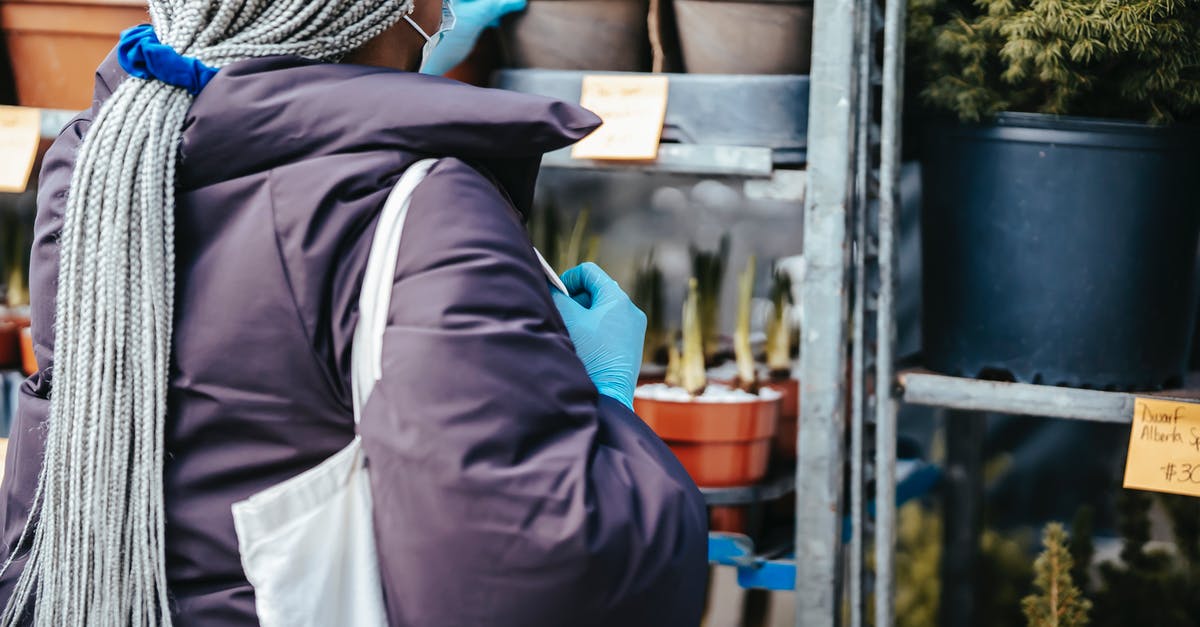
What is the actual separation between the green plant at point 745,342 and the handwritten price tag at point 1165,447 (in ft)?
1.60

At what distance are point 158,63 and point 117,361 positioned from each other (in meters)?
0.19

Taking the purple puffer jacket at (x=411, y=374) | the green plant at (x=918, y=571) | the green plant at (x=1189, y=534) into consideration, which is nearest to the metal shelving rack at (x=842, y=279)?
the green plant at (x=918, y=571)

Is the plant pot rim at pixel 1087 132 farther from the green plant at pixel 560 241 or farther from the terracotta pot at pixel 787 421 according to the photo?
the green plant at pixel 560 241

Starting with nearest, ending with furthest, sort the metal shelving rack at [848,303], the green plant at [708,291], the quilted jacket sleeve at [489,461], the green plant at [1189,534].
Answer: the quilted jacket sleeve at [489,461]
the metal shelving rack at [848,303]
the green plant at [1189,534]
the green plant at [708,291]

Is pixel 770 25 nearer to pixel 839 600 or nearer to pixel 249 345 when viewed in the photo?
pixel 839 600

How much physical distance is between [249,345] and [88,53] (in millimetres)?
970

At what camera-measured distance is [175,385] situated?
65 cm

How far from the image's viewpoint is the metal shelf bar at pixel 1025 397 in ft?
3.65

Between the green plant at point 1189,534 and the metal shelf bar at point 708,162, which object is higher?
the metal shelf bar at point 708,162

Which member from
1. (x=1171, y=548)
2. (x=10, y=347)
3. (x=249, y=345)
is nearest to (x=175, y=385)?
(x=249, y=345)

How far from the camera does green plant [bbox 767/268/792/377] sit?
1.51 metres

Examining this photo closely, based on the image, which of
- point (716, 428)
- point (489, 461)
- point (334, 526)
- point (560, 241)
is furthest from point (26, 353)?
point (489, 461)

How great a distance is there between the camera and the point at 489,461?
0.56m

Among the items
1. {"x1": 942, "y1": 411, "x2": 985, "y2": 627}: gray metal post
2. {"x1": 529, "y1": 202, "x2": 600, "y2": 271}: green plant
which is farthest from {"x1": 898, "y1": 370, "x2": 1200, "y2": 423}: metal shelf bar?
{"x1": 529, "y1": 202, "x2": 600, "y2": 271}: green plant
